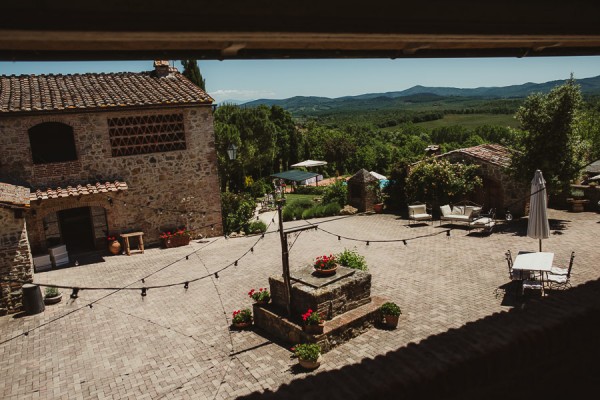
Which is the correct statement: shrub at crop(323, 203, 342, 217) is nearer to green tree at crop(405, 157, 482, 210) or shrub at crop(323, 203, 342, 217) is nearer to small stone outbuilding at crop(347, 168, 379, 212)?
small stone outbuilding at crop(347, 168, 379, 212)

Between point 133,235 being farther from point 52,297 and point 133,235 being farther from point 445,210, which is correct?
point 445,210

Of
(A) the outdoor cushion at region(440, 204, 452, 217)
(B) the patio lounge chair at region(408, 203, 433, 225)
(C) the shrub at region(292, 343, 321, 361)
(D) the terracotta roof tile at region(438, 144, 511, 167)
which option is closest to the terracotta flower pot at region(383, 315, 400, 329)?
(C) the shrub at region(292, 343, 321, 361)

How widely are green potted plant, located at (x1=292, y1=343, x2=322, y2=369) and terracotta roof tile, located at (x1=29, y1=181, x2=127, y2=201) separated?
34.2ft

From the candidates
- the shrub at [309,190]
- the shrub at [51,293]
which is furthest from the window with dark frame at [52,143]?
the shrub at [309,190]

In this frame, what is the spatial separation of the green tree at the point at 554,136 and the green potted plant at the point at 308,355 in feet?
43.5

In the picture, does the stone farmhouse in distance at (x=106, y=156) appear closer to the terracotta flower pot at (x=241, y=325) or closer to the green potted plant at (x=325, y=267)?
the terracotta flower pot at (x=241, y=325)

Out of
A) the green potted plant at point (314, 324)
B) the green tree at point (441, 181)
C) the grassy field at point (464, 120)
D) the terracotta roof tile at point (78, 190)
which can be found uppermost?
the grassy field at point (464, 120)

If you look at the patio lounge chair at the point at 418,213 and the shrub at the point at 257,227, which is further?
the shrub at the point at 257,227

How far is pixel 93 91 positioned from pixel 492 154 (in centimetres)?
1783

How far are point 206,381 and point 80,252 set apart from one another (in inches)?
431

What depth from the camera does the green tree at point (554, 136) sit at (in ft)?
51.5

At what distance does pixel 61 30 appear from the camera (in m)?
2.08

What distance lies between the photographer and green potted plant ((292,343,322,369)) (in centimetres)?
749

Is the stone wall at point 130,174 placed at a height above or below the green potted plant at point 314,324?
above
